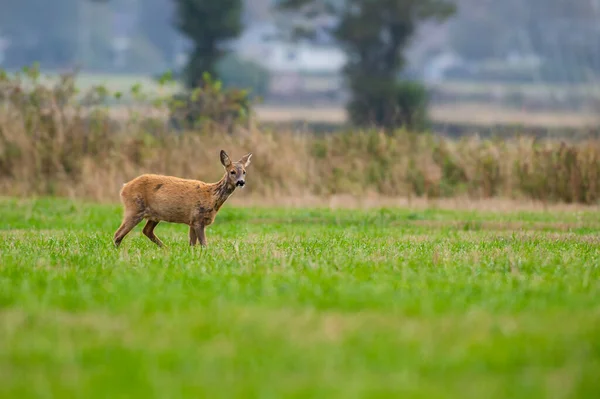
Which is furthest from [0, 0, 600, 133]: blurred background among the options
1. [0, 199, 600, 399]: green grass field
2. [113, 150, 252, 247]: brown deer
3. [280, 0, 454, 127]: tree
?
[0, 199, 600, 399]: green grass field

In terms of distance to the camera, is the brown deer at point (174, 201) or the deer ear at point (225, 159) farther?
the deer ear at point (225, 159)

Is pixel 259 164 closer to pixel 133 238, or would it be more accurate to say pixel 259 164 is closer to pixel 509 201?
pixel 509 201

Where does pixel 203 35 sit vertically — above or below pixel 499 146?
above

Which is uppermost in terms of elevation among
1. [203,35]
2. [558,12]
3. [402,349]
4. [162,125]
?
[558,12]

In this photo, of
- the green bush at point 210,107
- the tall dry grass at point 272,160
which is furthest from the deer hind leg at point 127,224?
the green bush at point 210,107

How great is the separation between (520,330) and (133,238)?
29.1ft

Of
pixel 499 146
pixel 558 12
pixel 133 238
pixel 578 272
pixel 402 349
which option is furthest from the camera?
pixel 558 12

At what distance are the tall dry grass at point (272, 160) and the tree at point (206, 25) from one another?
854 inches

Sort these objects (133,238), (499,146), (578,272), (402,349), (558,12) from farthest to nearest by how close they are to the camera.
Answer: (558,12), (499,146), (133,238), (578,272), (402,349)

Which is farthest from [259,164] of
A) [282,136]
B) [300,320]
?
[300,320]

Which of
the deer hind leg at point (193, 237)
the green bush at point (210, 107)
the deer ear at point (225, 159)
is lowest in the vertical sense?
the deer hind leg at point (193, 237)

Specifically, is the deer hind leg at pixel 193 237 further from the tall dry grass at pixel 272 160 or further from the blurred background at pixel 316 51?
the blurred background at pixel 316 51

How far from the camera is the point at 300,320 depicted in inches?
323

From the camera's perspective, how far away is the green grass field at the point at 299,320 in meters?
6.74
